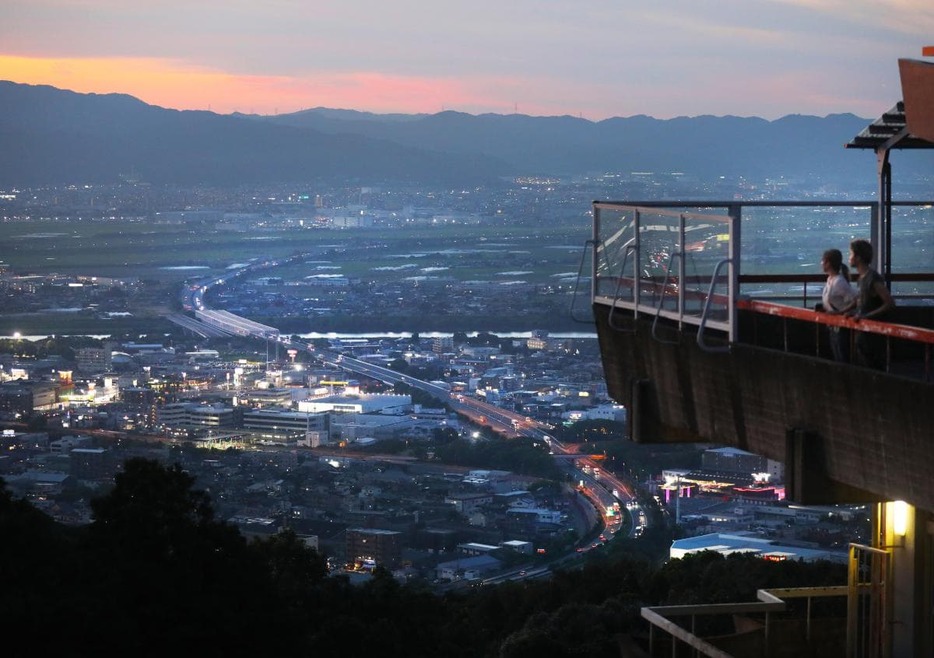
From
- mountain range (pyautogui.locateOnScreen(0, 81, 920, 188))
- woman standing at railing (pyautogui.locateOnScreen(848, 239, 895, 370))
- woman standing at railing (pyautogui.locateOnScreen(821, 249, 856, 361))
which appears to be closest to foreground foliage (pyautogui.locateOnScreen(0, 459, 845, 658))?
woman standing at railing (pyautogui.locateOnScreen(821, 249, 856, 361))

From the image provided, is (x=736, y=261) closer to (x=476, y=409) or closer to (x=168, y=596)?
A: (x=168, y=596)

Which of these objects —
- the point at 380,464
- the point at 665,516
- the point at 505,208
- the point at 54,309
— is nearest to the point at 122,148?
the point at 505,208

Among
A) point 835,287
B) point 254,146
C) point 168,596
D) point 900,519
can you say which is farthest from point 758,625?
point 254,146

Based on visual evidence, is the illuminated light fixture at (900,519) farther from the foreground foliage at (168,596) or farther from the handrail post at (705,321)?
the foreground foliage at (168,596)

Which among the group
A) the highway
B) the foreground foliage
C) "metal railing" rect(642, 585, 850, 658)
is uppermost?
"metal railing" rect(642, 585, 850, 658)

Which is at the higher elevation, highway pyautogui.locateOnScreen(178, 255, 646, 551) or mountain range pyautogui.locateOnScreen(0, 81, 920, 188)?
mountain range pyautogui.locateOnScreen(0, 81, 920, 188)

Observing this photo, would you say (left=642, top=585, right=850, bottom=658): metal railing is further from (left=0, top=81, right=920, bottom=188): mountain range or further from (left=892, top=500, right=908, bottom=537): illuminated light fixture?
(left=0, top=81, right=920, bottom=188): mountain range

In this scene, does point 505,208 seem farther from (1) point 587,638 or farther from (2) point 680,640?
(2) point 680,640
